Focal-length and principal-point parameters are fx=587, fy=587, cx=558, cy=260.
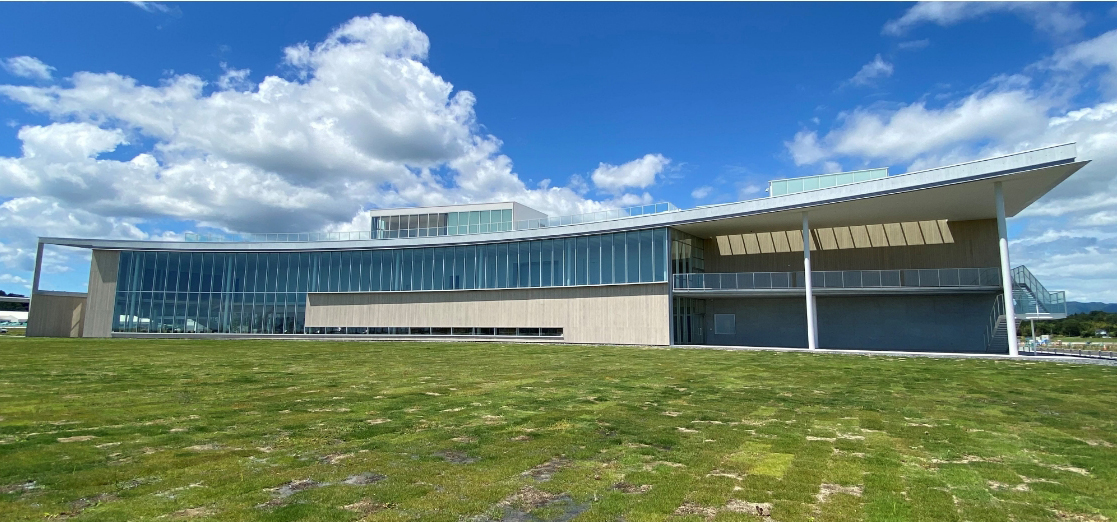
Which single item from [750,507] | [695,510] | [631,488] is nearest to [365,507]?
[631,488]

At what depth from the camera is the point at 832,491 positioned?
698 centimetres

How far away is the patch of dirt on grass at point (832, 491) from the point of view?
6754mm

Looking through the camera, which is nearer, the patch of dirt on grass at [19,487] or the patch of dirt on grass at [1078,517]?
the patch of dirt on grass at [1078,517]

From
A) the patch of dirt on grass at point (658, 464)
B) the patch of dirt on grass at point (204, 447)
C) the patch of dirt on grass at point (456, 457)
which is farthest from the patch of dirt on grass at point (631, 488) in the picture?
the patch of dirt on grass at point (204, 447)

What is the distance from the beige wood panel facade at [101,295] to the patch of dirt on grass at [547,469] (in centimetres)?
6029

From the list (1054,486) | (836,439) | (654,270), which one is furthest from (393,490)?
(654,270)

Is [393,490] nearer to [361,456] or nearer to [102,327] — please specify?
[361,456]

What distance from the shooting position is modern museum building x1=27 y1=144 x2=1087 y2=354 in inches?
1255

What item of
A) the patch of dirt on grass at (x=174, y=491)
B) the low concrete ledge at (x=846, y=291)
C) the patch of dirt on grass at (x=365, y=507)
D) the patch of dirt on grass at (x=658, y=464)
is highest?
the low concrete ledge at (x=846, y=291)

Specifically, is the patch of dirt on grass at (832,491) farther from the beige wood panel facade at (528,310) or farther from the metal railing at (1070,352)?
the metal railing at (1070,352)

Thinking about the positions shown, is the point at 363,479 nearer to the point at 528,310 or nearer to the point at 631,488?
the point at 631,488

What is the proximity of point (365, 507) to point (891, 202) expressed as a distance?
3166 cm

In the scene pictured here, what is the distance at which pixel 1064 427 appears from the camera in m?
11.1

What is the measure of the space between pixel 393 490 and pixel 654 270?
31858 millimetres
